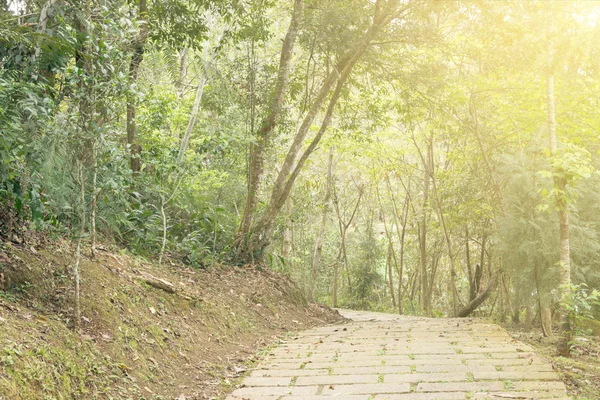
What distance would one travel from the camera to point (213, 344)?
5.89m

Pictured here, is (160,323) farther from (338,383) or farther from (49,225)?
(338,383)

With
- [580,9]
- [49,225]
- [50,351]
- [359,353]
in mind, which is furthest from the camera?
[580,9]

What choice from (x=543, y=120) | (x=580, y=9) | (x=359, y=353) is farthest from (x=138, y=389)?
(x=543, y=120)

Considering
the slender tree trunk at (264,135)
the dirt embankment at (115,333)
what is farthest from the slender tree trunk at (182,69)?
the dirt embankment at (115,333)

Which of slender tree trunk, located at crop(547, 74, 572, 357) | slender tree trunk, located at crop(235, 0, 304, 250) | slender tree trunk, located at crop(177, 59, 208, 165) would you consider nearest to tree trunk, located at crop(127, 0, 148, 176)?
slender tree trunk, located at crop(177, 59, 208, 165)

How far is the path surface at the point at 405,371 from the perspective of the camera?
408cm

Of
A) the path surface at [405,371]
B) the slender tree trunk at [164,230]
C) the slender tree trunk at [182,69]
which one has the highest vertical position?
the slender tree trunk at [182,69]

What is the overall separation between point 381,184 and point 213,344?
18.3m

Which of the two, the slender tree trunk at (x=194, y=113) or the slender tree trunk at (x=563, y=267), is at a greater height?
the slender tree trunk at (x=194, y=113)

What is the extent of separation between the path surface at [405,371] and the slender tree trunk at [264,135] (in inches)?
130

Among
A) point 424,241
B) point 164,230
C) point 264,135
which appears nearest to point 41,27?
point 164,230

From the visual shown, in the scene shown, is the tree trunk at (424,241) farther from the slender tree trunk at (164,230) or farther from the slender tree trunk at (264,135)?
the slender tree trunk at (164,230)

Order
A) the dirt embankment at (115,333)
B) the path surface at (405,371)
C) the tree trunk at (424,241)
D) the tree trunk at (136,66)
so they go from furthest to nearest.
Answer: the tree trunk at (424,241)
the tree trunk at (136,66)
the path surface at (405,371)
the dirt embankment at (115,333)

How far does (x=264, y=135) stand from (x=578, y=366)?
637 cm
